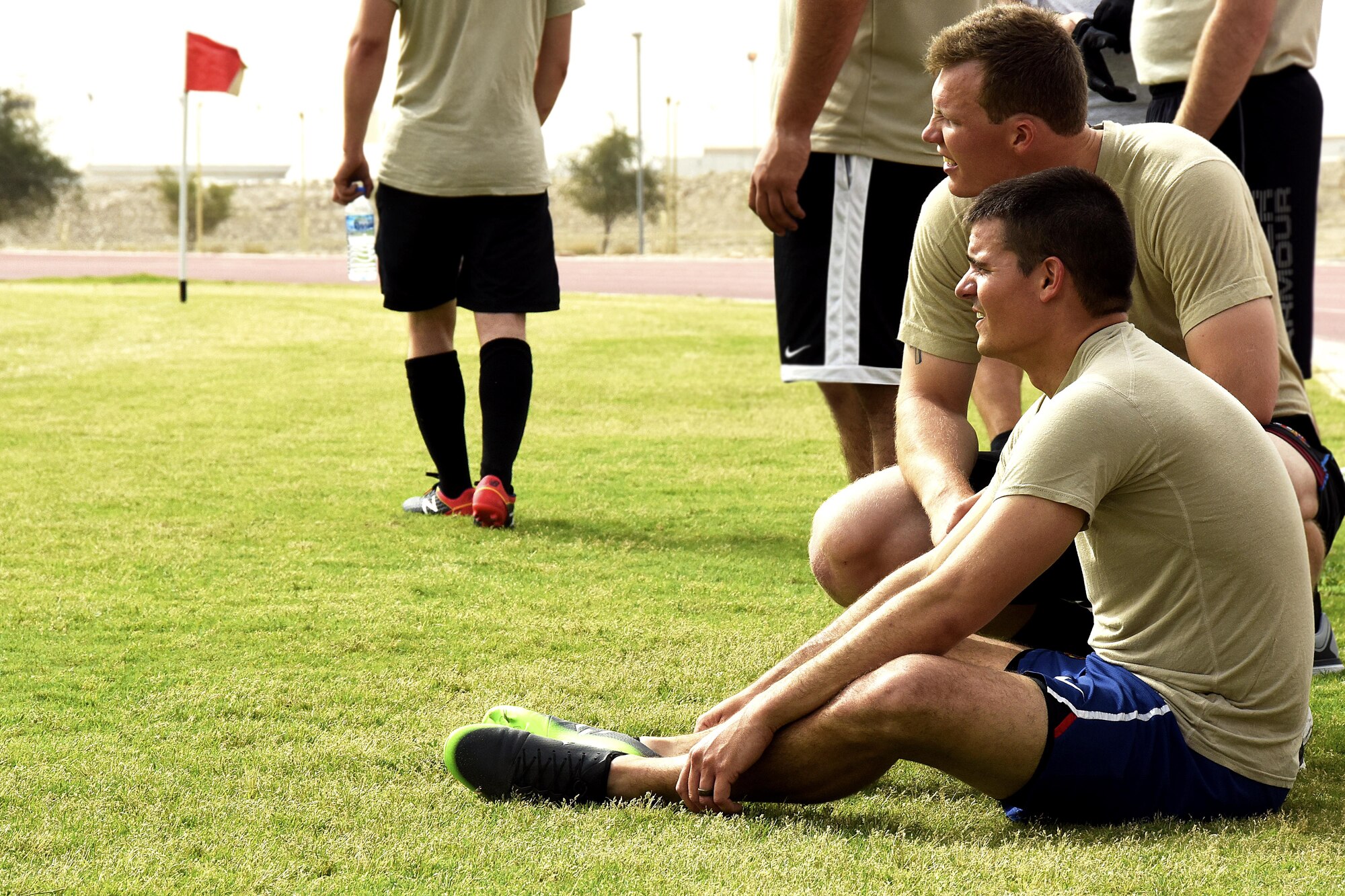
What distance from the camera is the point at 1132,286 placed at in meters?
2.79

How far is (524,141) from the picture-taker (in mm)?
5160

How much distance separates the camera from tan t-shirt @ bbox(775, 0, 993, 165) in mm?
3904

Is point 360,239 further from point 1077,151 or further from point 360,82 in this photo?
point 1077,151

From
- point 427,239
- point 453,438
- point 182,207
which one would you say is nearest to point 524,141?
point 427,239

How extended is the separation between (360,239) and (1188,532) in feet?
17.9

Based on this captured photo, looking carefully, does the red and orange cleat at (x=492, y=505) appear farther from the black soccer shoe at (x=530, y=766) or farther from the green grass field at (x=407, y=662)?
the black soccer shoe at (x=530, y=766)

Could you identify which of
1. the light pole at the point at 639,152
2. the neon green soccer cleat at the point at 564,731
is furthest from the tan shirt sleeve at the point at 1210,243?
the light pole at the point at 639,152

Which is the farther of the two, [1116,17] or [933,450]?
[1116,17]

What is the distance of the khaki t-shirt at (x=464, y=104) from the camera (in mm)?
5074

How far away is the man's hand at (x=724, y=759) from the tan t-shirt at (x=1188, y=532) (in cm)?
55

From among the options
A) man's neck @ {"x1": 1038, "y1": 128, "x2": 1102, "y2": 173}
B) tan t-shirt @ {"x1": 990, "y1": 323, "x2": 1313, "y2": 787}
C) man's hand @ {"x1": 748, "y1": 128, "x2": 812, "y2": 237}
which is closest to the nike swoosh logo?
tan t-shirt @ {"x1": 990, "y1": 323, "x2": 1313, "y2": 787}

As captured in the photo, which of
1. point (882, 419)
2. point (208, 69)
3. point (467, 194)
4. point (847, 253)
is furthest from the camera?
point (208, 69)

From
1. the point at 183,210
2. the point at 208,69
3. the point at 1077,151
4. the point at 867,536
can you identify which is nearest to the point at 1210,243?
the point at 1077,151

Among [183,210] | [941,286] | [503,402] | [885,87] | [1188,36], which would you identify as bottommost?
[503,402]
